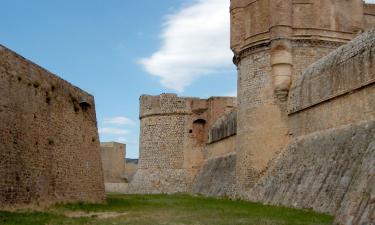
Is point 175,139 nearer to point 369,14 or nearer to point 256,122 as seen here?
point 256,122

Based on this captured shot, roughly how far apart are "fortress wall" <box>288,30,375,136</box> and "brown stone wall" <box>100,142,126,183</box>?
23707mm

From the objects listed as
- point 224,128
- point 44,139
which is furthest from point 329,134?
point 224,128

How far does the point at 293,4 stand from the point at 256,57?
233 cm

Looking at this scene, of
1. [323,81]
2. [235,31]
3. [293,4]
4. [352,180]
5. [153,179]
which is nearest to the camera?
[352,180]

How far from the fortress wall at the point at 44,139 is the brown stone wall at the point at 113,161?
20.6 meters

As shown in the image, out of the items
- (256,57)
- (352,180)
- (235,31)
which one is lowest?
(352,180)

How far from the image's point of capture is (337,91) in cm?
1539

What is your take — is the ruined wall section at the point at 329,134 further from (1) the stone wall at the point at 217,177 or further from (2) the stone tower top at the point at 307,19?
(1) the stone wall at the point at 217,177

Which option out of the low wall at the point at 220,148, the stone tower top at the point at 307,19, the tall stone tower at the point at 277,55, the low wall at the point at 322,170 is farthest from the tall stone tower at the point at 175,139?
the low wall at the point at 322,170

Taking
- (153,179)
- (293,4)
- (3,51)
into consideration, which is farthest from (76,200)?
(153,179)

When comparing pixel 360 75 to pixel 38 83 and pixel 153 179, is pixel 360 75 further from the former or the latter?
pixel 153 179

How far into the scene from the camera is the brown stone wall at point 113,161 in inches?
1581

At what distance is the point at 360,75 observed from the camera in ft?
46.1

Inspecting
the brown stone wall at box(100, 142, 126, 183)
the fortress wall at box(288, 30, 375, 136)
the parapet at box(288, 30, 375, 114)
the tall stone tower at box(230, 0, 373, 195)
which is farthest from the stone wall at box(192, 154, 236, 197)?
the brown stone wall at box(100, 142, 126, 183)
